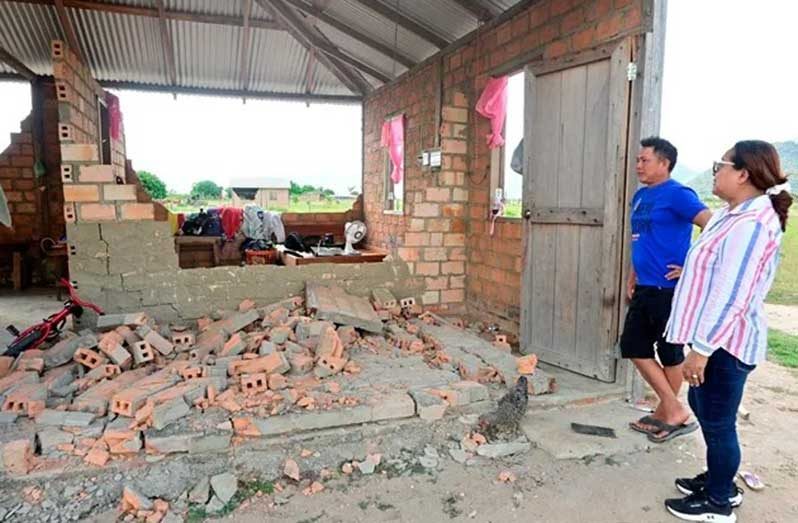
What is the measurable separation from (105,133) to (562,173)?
5.04 metres

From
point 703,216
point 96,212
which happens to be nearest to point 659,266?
point 703,216

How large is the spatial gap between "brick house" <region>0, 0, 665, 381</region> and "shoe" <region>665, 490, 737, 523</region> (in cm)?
137

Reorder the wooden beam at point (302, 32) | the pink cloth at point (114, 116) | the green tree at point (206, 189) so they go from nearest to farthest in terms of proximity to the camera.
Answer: the pink cloth at point (114, 116) < the wooden beam at point (302, 32) < the green tree at point (206, 189)

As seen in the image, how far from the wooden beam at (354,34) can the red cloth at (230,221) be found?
3.33 meters

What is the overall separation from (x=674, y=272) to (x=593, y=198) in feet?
3.64

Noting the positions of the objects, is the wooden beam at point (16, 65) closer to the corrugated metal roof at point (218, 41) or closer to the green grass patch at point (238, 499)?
the corrugated metal roof at point (218, 41)

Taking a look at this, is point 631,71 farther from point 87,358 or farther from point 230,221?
point 230,221

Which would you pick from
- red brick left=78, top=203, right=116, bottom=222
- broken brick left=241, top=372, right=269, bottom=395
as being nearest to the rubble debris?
broken brick left=241, top=372, right=269, bottom=395

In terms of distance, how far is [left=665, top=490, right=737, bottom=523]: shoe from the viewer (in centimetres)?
236

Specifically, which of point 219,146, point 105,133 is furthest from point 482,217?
point 219,146

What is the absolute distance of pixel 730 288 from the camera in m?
2.08

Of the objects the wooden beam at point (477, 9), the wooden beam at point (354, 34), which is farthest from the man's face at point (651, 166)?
the wooden beam at point (354, 34)

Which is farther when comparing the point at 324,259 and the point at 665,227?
the point at 324,259

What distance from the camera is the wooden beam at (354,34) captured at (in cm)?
684
